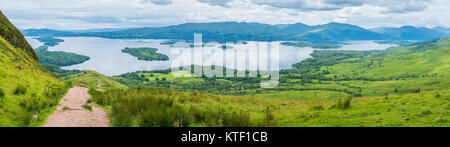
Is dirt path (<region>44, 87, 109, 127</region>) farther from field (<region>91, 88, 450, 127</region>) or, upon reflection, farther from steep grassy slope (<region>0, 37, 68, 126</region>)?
field (<region>91, 88, 450, 127</region>)

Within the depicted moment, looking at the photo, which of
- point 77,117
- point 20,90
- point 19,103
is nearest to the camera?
point 19,103

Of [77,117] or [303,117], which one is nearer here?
[77,117]

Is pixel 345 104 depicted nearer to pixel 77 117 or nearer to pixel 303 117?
pixel 303 117

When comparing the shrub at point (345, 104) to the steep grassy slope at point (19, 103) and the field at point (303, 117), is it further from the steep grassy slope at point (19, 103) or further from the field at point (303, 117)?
the steep grassy slope at point (19, 103)

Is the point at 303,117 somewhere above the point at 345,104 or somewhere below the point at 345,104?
below

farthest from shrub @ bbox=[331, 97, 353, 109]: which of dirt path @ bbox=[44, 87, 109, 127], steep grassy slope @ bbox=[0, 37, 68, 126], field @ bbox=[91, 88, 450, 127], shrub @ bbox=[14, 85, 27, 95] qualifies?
shrub @ bbox=[14, 85, 27, 95]

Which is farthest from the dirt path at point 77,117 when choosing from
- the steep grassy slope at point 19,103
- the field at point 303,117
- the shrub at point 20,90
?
the shrub at point 20,90

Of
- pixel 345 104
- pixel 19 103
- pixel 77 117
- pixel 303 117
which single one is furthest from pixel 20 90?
pixel 345 104

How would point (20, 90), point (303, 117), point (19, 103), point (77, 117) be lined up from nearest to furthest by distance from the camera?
point (19, 103), point (77, 117), point (20, 90), point (303, 117)

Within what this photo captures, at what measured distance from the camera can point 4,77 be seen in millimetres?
13250

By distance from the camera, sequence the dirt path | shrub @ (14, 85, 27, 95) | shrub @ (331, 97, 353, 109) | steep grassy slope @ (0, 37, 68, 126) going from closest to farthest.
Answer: steep grassy slope @ (0, 37, 68, 126)
the dirt path
shrub @ (14, 85, 27, 95)
shrub @ (331, 97, 353, 109)

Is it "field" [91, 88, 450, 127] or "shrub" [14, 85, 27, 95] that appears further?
"shrub" [14, 85, 27, 95]
